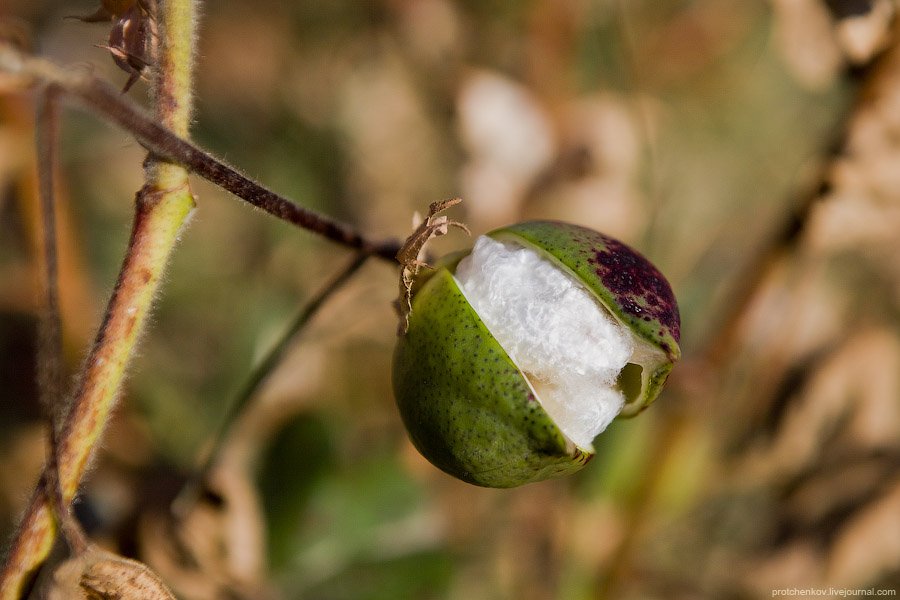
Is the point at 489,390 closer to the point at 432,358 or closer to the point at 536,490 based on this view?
the point at 432,358

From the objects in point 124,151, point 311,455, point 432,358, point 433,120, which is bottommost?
point 124,151

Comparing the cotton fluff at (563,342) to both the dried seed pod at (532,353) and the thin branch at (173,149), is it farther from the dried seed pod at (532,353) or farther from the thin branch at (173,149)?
the thin branch at (173,149)

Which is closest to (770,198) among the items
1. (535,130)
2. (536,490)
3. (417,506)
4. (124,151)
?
(535,130)

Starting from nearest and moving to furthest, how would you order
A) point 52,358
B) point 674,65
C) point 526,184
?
point 52,358 → point 526,184 → point 674,65

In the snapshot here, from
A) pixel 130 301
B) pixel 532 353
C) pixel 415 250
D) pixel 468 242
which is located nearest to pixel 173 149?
pixel 130 301

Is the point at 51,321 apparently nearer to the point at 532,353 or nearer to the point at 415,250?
the point at 415,250

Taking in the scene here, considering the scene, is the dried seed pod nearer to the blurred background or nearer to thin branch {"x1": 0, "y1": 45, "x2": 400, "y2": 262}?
thin branch {"x1": 0, "y1": 45, "x2": 400, "y2": 262}
